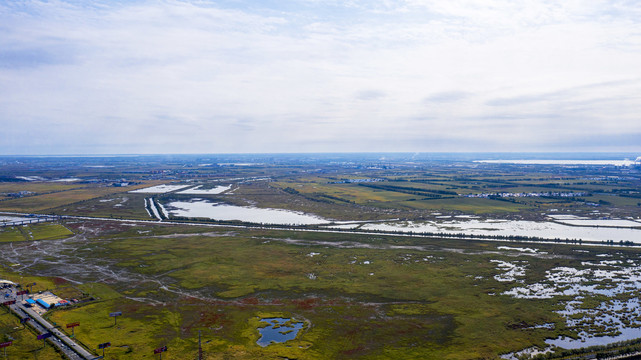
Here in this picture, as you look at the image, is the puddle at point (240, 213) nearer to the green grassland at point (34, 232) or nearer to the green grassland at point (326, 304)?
the green grassland at point (34, 232)

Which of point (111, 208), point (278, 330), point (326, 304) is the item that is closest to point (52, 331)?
point (278, 330)

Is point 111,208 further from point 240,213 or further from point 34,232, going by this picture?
point 240,213

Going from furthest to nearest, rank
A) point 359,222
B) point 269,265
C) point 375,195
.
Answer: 1. point 375,195
2. point 359,222
3. point 269,265

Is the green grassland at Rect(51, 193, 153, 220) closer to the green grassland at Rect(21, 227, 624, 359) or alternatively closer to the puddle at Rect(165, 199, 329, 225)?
the puddle at Rect(165, 199, 329, 225)

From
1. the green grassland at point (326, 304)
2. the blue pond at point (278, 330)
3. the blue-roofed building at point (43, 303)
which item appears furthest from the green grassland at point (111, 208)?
the blue pond at point (278, 330)

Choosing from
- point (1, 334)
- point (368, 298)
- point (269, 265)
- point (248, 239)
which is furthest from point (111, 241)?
point (368, 298)

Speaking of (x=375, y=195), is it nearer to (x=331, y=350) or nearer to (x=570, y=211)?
(x=570, y=211)
